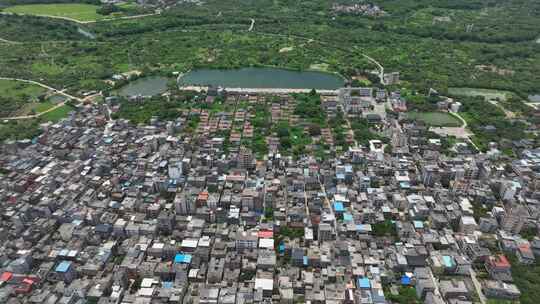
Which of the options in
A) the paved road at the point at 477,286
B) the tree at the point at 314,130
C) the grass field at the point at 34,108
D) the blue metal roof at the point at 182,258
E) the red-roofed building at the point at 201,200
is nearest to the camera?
the paved road at the point at 477,286

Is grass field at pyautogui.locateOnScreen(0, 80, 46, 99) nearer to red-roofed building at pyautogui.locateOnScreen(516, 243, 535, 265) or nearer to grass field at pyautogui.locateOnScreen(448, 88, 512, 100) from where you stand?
red-roofed building at pyautogui.locateOnScreen(516, 243, 535, 265)

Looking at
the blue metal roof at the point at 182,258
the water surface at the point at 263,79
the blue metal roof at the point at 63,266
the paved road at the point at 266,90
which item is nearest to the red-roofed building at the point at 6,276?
the blue metal roof at the point at 63,266

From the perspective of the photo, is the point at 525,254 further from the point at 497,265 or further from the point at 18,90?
the point at 18,90

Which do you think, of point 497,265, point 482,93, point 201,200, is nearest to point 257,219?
point 201,200

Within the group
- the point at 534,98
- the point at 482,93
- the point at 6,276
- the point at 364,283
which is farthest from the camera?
the point at 482,93

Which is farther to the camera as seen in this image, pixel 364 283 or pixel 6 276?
pixel 6 276

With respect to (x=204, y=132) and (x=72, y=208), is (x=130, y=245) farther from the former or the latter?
(x=204, y=132)

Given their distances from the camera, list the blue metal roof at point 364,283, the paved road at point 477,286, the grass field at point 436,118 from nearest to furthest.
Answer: the blue metal roof at point 364,283, the paved road at point 477,286, the grass field at point 436,118

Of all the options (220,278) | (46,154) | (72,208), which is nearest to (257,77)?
(46,154)

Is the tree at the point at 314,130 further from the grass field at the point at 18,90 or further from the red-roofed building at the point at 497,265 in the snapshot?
the grass field at the point at 18,90
